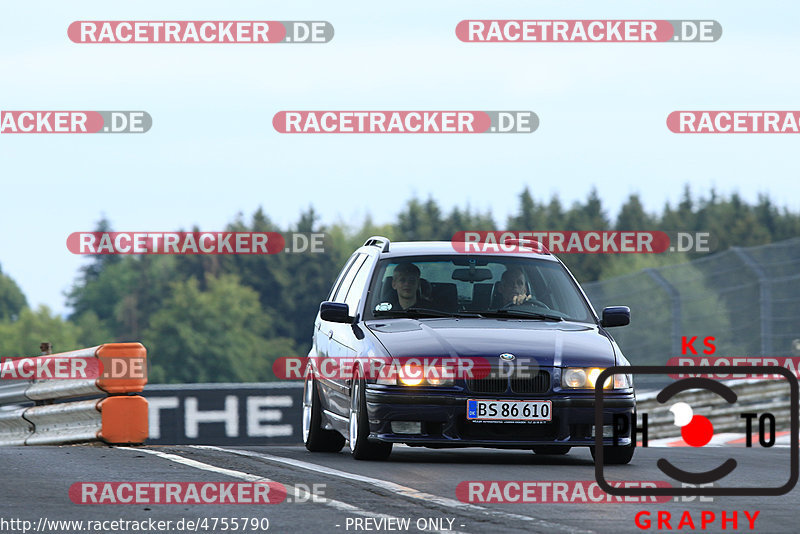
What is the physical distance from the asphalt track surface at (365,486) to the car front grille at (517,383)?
517mm

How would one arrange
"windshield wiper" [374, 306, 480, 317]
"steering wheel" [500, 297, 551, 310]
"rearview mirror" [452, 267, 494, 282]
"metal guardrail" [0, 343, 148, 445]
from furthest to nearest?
1. "metal guardrail" [0, 343, 148, 445]
2. "rearview mirror" [452, 267, 494, 282]
3. "steering wheel" [500, 297, 551, 310]
4. "windshield wiper" [374, 306, 480, 317]

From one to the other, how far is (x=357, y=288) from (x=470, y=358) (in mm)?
2201

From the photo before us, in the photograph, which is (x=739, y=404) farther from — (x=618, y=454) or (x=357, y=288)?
(x=618, y=454)

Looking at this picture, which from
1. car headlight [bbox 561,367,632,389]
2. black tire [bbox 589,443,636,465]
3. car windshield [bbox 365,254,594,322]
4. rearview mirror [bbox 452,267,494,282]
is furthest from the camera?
rearview mirror [bbox 452,267,494,282]

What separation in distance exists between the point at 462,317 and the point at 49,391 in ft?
15.3

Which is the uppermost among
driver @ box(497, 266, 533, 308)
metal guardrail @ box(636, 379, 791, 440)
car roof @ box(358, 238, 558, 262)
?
car roof @ box(358, 238, 558, 262)

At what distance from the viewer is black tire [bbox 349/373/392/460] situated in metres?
10.2

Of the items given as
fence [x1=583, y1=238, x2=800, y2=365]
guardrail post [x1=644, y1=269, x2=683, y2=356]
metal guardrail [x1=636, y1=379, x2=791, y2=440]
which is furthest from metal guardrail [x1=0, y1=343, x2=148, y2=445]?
guardrail post [x1=644, y1=269, x2=683, y2=356]

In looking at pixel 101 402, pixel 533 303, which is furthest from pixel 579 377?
pixel 101 402

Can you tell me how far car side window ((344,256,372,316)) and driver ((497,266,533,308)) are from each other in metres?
1.08

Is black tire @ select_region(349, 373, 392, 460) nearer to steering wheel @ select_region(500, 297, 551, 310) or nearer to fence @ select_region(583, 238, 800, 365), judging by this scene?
steering wheel @ select_region(500, 297, 551, 310)

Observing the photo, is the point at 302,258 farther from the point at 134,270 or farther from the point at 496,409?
the point at 496,409

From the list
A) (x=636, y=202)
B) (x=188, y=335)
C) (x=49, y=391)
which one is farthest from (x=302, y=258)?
(x=49, y=391)

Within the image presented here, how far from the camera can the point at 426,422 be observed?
9.97 m
